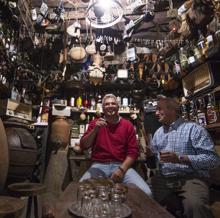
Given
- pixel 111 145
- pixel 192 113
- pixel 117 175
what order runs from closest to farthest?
1. pixel 117 175
2. pixel 111 145
3. pixel 192 113

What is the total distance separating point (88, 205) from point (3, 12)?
277cm

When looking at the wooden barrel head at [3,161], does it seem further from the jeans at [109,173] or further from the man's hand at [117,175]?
the man's hand at [117,175]

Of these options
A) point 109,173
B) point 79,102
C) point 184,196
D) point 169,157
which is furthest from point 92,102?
point 184,196

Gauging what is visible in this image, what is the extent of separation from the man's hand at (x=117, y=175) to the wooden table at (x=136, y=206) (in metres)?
0.62

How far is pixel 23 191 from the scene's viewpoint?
2.05 m

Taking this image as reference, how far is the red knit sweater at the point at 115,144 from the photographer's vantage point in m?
2.52

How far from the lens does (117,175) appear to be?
2213 millimetres

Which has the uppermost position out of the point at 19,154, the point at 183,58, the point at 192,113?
the point at 183,58

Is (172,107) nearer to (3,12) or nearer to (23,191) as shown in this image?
(23,191)

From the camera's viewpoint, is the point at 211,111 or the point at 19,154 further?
the point at 19,154

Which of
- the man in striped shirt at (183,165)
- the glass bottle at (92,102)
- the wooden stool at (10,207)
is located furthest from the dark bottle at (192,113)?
the wooden stool at (10,207)

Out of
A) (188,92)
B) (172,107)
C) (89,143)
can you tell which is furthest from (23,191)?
(188,92)

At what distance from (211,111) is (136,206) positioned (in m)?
1.62

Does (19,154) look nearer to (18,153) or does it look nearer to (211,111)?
(18,153)
